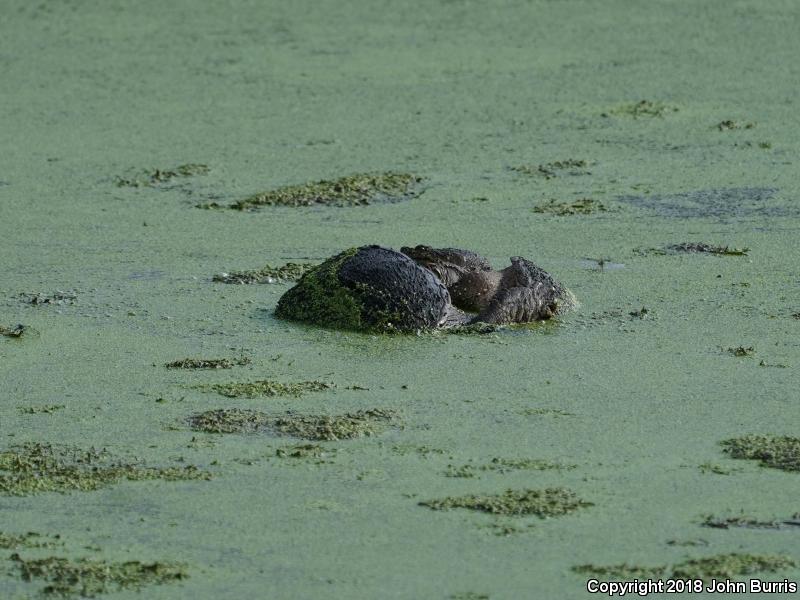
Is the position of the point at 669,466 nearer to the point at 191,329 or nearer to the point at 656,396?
the point at 656,396

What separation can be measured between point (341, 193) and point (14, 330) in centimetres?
177

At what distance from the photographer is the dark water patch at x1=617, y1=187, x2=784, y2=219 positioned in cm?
614

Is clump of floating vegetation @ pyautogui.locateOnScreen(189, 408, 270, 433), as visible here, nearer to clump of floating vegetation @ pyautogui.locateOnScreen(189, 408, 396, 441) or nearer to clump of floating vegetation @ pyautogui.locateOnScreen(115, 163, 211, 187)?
clump of floating vegetation @ pyautogui.locateOnScreen(189, 408, 396, 441)

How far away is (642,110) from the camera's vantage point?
752 centimetres

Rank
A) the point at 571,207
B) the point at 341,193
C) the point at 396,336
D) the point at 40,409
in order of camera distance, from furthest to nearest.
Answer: the point at 341,193 → the point at 571,207 → the point at 396,336 → the point at 40,409

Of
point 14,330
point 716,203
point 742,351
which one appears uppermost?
point 716,203

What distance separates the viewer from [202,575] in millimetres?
3162

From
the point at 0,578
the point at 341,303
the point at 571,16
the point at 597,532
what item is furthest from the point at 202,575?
the point at 571,16

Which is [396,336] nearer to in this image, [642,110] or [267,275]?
[267,275]

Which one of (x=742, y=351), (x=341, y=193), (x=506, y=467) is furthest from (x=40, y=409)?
(x=341, y=193)

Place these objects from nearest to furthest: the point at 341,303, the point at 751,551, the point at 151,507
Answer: the point at 751,551
the point at 151,507
the point at 341,303

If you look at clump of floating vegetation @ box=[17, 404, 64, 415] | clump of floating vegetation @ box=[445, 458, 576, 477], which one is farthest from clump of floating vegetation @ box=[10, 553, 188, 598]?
clump of floating vegetation @ box=[17, 404, 64, 415]

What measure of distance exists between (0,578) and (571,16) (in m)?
6.42

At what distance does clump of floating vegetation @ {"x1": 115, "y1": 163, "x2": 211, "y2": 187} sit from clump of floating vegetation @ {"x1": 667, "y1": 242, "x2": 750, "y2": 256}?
1.99 meters
